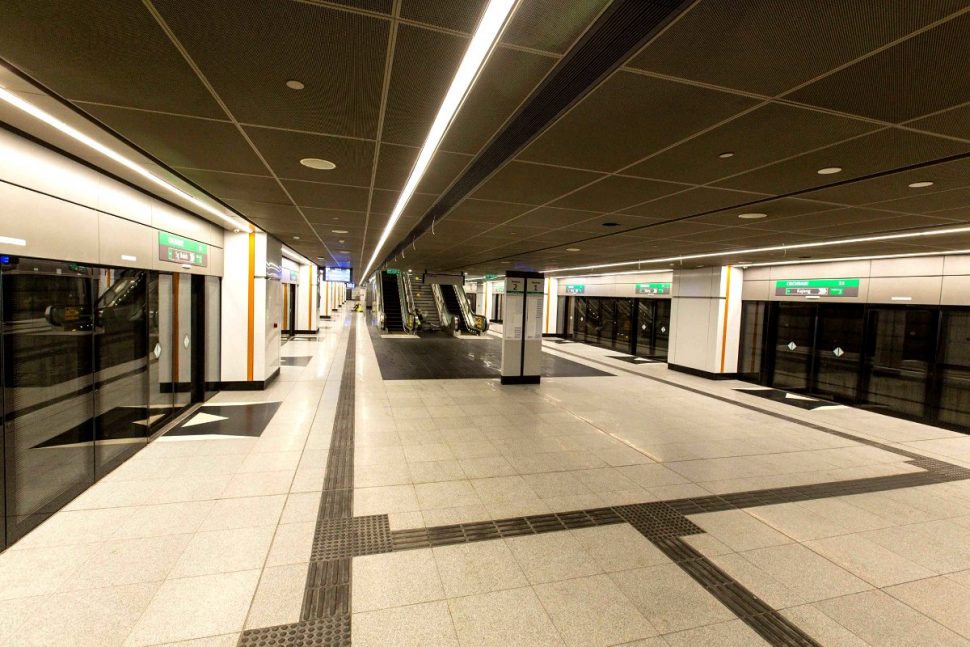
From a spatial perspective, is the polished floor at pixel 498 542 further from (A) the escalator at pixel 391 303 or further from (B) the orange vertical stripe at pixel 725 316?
(A) the escalator at pixel 391 303

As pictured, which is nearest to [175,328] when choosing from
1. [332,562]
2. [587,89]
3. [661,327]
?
[332,562]

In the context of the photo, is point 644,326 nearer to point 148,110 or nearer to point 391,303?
point 391,303

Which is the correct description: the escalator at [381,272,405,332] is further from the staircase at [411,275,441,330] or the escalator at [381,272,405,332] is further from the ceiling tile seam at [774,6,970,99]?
the ceiling tile seam at [774,6,970,99]

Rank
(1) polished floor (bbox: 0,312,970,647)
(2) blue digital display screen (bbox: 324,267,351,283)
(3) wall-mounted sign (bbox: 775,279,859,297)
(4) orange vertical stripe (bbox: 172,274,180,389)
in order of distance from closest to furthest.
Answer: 1. (1) polished floor (bbox: 0,312,970,647)
2. (4) orange vertical stripe (bbox: 172,274,180,389)
3. (3) wall-mounted sign (bbox: 775,279,859,297)
4. (2) blue digital display screen (bbox: 324,267,351,283)

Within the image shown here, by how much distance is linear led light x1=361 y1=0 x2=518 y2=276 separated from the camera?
5.28 ft

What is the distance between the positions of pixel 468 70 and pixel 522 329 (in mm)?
7699

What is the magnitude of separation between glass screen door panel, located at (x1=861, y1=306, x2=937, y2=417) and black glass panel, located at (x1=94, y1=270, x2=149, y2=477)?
37.6 feet

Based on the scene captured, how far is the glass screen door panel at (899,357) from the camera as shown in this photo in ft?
24.5

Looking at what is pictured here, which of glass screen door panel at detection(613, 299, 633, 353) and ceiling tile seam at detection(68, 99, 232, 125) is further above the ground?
ceiling tile seam at detection(68, 99, 232, 125)

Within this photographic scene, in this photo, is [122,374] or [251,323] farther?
[251,323]

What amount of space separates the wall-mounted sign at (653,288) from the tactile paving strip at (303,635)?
13.0 meters

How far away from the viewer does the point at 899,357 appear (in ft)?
26.0

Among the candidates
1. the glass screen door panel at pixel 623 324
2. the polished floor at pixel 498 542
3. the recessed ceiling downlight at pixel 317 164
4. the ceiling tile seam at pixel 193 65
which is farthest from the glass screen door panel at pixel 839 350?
the ceiling tile seam at pixel 193 65

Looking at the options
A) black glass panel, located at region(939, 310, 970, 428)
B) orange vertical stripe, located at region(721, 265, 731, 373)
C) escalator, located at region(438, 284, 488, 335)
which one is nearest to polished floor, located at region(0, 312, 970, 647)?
black glass panel, located at region(939, 310, 970, 428)
